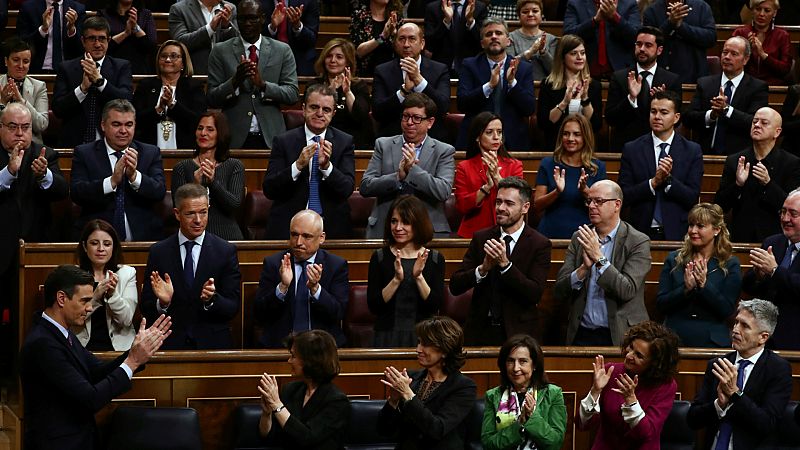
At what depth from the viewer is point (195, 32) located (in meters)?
7.26

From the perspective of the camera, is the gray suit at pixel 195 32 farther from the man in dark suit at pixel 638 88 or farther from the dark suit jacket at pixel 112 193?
the man in dark suit at pixel 638 88

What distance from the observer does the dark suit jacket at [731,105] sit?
6.93 meters

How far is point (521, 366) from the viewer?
4.59 metres

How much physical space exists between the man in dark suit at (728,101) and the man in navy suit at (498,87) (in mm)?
892

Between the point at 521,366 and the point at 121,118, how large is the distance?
241 centimetres

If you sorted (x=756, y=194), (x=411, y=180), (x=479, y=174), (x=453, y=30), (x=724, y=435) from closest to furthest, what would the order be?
(x=724, y=435), (x=411, y=180), (x=479, y=174), (x=756, y=194), (x=453, y=30)

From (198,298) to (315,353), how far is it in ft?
3.08

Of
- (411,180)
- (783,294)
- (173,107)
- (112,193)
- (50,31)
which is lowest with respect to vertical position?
(783,294)

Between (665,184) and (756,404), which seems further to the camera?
(665,184)

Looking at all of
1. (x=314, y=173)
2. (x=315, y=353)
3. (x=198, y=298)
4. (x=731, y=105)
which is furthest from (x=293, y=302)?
(x=731, y=105)

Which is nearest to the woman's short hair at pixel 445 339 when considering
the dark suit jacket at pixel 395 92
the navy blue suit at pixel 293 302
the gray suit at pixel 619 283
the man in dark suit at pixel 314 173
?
the navy blue suit at pixel 293 302

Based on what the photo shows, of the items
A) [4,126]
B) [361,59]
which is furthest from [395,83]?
[4,126]

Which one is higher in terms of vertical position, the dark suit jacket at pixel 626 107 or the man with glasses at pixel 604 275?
the dark suit jacket at pixel 626 107

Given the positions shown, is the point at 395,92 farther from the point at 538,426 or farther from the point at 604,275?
the point at 538,426
